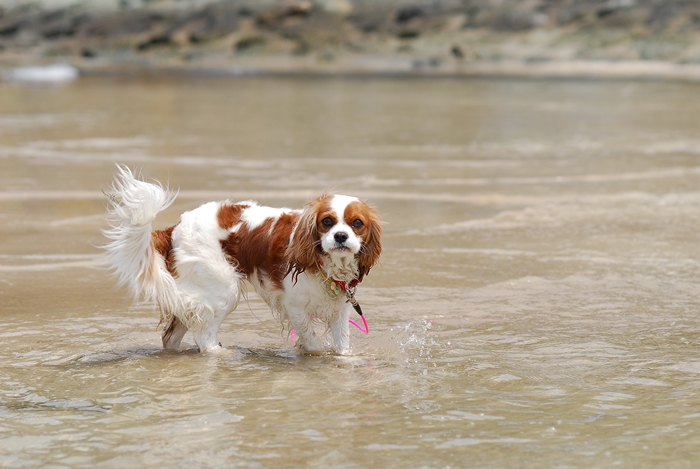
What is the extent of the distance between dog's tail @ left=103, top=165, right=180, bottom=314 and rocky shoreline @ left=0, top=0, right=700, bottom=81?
2559 centimetres

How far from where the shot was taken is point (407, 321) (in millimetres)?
7141

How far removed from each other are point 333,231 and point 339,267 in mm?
393

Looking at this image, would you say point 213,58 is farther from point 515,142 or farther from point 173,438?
point 173,438

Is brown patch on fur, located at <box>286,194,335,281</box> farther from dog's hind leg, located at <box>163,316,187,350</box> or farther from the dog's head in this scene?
dog's hind leg, located at <box>163,316,187,350</box>

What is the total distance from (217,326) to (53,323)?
4.58ft

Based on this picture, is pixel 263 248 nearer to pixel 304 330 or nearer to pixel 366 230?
pixel 304 330

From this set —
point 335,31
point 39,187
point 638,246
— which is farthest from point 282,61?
point 638,246

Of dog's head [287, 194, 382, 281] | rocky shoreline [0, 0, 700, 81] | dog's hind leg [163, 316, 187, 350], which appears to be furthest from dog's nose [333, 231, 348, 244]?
rocky shoreline [0, 0, 700, 81]

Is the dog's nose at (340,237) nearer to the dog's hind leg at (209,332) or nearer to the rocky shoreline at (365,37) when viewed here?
the dog's hind leg at (209,332)

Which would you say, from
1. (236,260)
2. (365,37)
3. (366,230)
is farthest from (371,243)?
(365,37)

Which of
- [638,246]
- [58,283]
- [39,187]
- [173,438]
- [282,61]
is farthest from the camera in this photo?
[282,61]

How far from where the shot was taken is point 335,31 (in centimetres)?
4197

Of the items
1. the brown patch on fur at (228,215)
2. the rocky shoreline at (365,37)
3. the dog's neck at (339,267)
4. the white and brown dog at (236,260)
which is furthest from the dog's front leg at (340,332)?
the rocky shoreline at (365,37)

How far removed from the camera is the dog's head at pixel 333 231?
571cm
